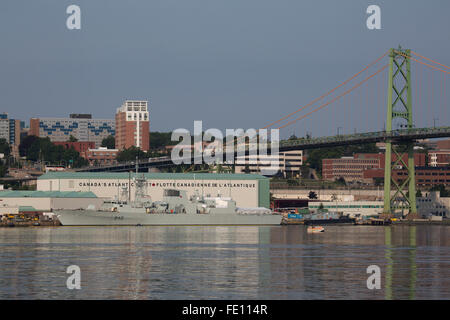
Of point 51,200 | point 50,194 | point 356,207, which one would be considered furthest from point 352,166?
point 51,200

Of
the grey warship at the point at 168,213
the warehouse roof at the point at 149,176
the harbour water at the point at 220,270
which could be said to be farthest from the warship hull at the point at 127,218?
the harbour water at the point at 220,270

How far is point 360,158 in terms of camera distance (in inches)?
7495

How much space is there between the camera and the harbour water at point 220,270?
2894 centimetres

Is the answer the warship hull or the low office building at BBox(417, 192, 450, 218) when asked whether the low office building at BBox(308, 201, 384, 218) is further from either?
the warship hull

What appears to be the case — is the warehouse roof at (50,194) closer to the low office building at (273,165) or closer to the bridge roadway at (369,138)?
the bridge roadway at (369,138)

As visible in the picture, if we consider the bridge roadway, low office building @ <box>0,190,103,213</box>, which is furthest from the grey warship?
the bridge roadway

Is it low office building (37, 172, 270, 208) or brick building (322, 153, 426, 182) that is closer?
low office building (37, 172, 270, 208)

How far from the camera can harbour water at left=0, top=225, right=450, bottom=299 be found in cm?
2894

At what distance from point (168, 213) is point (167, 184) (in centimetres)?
2224

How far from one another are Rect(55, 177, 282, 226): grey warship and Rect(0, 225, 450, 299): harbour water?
28.4 meters

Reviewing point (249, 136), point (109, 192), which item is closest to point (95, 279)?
point (109, 192)

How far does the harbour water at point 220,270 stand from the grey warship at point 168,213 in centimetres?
2842

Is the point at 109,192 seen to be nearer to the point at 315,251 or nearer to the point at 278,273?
the point at 315,251
